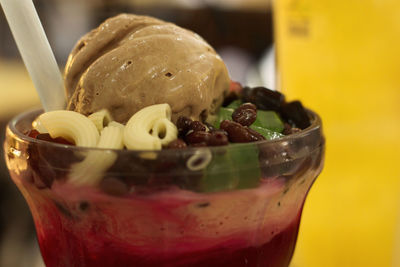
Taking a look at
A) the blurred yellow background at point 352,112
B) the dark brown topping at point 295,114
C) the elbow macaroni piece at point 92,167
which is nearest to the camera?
the elbow macaroni piece at point 92,167

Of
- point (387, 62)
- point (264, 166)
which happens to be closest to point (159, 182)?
point (264, 166)

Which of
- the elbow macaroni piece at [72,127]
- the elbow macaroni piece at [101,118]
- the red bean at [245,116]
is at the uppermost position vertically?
the elbow macaroni piece at [72,127]

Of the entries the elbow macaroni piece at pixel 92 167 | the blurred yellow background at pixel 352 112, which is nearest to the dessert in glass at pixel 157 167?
the elbow macaroni piece at pixel 92 167

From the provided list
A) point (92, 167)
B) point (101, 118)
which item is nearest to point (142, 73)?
point (101, 118)

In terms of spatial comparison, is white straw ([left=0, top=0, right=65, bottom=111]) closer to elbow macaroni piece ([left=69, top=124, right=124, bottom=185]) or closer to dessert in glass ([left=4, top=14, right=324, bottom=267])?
dessert in glass ([left=4, top=14, right=324, bottom=267])

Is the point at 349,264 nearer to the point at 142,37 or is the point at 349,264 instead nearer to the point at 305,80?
the point at 305,80

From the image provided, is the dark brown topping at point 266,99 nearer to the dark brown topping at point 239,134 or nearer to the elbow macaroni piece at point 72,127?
the dark brown topping at point 239,134

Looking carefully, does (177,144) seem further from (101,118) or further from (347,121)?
(347,121)
